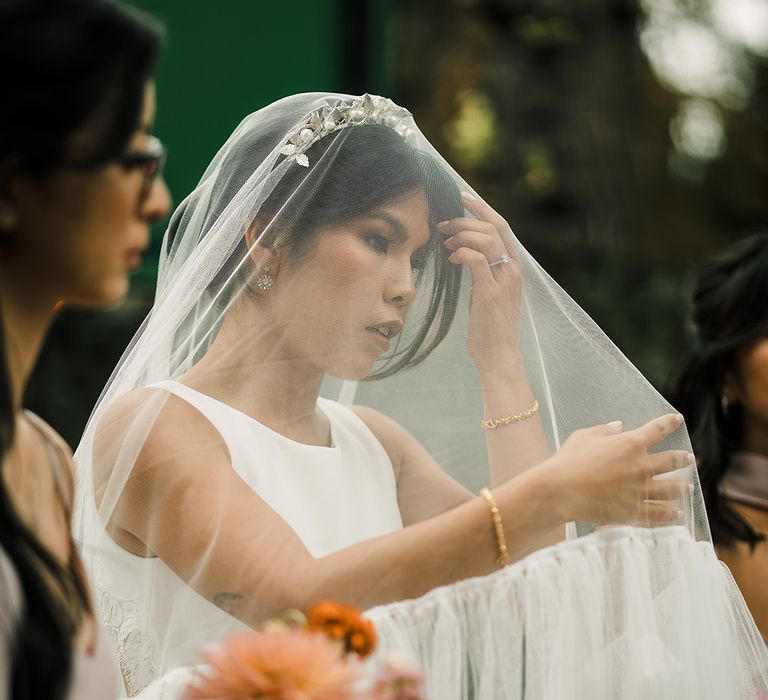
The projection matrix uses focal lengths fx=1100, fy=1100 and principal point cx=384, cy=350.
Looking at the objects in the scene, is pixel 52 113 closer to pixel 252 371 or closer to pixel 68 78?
pixel 68 78

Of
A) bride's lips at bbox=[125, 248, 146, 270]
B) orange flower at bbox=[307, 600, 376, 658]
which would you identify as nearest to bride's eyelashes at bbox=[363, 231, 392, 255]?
bride's lips at bbox=[125, 248, 146, 270]

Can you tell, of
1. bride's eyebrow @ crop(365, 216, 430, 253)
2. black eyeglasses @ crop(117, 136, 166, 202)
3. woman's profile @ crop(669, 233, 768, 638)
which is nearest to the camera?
black eyeglasses @ crop(117, 136, 166, 202)

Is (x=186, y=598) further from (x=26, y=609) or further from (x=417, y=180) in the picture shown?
(x=417, y=180)

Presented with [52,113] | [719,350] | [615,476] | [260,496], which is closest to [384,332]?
[260,496]

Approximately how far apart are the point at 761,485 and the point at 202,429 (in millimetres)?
1770

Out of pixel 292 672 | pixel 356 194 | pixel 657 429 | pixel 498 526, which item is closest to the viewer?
pixel 292 672

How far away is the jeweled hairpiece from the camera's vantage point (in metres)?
1.97

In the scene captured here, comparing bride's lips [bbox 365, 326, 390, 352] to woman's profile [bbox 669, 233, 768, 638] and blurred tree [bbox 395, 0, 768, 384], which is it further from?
blurred tree [bbox 395, 0, 768, 384]

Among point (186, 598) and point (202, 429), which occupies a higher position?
point (202, 429)

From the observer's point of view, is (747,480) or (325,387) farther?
(747,480)

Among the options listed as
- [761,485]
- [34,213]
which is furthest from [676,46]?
[34,213]

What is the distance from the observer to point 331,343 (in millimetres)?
1925

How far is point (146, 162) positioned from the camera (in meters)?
1.33

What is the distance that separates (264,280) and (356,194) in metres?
0.22
